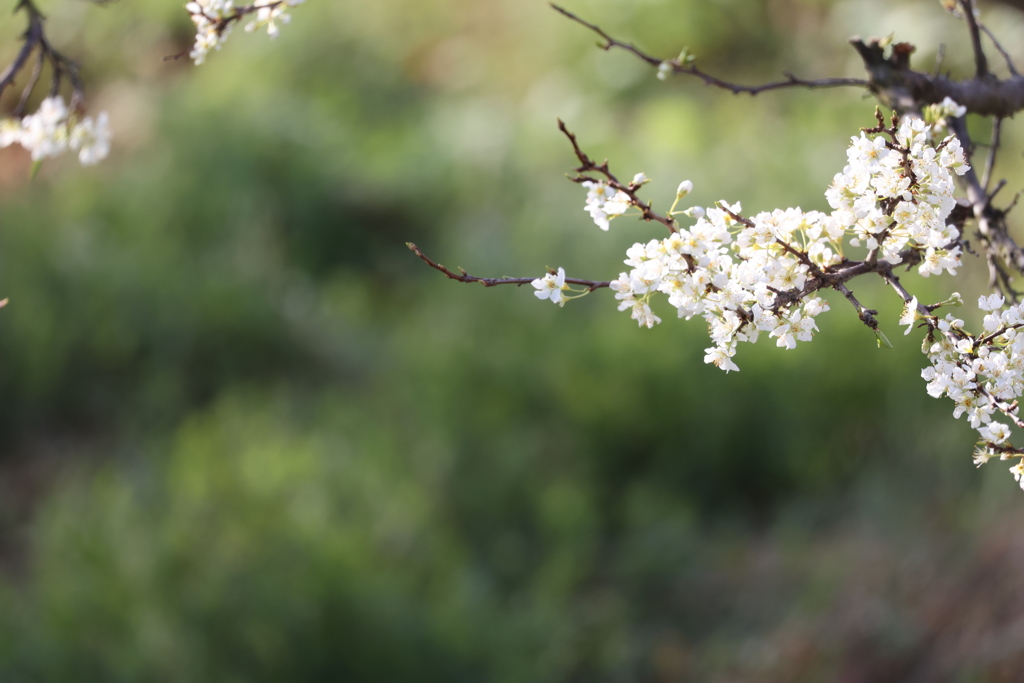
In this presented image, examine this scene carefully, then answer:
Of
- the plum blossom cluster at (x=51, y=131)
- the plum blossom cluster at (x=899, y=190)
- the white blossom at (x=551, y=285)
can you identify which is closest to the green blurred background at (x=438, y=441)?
the plum blossom cluster at (x=51, y=131)

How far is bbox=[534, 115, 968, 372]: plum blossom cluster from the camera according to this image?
3.23 feet

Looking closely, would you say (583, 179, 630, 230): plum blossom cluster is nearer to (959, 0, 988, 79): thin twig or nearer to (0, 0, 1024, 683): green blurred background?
(959, 0, 988, 79): thin twig

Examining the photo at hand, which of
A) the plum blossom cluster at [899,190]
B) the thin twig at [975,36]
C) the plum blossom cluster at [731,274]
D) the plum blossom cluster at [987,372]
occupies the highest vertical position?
the thin twig at [975,36]

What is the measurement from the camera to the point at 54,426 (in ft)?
12.9

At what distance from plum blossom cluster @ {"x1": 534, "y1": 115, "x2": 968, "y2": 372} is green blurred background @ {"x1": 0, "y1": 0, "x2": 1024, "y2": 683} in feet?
5.30

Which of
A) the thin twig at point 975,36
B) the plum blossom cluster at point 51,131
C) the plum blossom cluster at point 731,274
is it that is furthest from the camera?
the plum blossom cluster at point 51,131

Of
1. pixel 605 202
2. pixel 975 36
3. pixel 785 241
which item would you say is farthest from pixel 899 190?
pixel 975 36

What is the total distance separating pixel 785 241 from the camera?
1.01 metres

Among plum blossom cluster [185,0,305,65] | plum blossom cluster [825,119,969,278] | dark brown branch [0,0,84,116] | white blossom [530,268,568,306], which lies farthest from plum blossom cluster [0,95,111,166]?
plum blossom cluster [825,119,969,278]

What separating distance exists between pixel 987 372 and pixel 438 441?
2.57m

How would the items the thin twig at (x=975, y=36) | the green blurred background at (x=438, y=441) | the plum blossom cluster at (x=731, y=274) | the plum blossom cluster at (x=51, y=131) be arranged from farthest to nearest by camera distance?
1. the green blurred background at (x=438, y=441)
2. the plum blossom cluster at (x=51, y=131)
3. the thin twig at (x=975, y=36)
4. the plum blossom cluster at (x=731, y=274)

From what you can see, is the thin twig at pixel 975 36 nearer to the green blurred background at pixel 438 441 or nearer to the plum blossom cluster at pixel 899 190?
the plum blossom cluster at pixel 899 190

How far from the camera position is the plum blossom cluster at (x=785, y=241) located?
99 cm

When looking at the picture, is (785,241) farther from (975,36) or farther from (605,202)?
(975,36)
